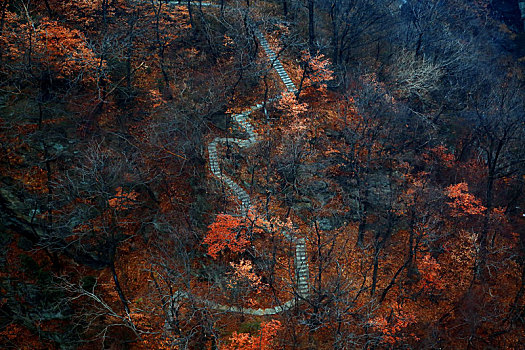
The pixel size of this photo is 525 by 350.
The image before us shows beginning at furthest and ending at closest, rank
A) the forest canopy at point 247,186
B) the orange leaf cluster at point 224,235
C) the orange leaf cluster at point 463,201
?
1. the orange leaf cluster at point 463,201
2. the orange leaf cluster at point 224,235
3. the forest canopy at point 247,186

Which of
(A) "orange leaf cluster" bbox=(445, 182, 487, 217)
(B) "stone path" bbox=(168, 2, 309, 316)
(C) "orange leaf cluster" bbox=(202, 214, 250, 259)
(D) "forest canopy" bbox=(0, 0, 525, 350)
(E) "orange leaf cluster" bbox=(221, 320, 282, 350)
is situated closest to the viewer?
(E) "orange leaf cluster" bbox=(221, 320, 282, 350)

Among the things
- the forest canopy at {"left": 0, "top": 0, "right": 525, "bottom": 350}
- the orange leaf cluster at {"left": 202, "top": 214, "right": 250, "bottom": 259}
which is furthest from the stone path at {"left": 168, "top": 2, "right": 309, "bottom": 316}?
the orange leaf cluster at {"left": 202, "top": 214, "right": 250, "bottom": 259}

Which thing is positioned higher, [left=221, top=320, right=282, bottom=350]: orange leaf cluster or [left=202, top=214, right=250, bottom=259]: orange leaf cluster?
[left=202, top=214, right=250, bottom=259]: orange leaf cluster

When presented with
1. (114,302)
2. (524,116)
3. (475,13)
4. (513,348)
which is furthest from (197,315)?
(475,13)

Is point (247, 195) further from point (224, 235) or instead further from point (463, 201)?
point (463, 201)

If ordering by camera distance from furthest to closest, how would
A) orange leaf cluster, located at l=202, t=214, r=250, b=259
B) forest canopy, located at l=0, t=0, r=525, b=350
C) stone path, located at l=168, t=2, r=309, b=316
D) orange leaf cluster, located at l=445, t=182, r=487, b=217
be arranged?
orange leaf cluster, located at l=445, t=182, r=487, b=217, orange leaf cluster, located at l=202, t=214, r=250, b=259, stone path, located at l=168, t=2, r=309, b=316, forest canopy, located at l=0, t=0, r=525, b=350

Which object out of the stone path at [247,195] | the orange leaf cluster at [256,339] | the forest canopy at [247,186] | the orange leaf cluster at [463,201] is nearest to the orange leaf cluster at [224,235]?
the forest canopy at [247,186]

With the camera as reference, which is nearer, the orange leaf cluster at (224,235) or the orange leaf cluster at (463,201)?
the orange leaf cluster at (224,235)

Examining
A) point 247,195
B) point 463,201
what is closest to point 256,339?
point 247,195

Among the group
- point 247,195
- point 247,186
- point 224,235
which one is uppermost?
point 247,186

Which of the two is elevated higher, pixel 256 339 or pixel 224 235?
pixel 224 235

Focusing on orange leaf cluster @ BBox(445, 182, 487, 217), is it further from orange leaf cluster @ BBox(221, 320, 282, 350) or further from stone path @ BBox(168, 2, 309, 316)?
orange leaf cluster @ BBox(221, 320, 282, 350)

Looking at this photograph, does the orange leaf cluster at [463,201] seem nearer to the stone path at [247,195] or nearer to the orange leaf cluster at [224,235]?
the stone path at [247,195]
